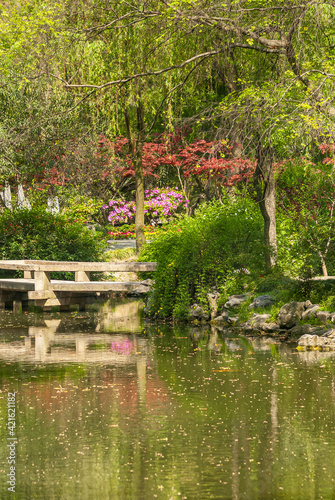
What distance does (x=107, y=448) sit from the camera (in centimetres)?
602

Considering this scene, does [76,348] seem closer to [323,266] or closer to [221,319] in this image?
[221,319]

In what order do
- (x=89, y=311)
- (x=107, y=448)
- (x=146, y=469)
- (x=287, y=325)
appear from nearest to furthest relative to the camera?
(x=146, y=469)
(x=107, y=448)
(x=287, y=325)
(x=89, y=311)

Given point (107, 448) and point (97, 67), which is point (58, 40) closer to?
point (97, 67)

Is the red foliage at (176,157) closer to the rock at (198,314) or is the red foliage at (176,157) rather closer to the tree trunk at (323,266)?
the tree trunk at (323,266)

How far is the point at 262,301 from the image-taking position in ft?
43.8

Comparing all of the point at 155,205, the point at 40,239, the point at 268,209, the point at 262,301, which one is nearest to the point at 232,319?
the point at 262,301

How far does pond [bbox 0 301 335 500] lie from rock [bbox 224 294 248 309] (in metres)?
1.90

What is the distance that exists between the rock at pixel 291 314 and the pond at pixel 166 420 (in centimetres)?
87

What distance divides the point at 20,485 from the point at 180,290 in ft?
30.8

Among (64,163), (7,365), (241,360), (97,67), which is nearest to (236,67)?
(97,67)

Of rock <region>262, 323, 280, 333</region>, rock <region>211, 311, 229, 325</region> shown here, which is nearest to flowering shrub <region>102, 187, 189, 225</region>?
rock <region>211, 311, 229, 325</region>

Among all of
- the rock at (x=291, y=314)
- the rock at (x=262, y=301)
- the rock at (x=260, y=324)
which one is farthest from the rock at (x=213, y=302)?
the rock at (x=291, y=314)

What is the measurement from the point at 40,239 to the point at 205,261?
7073mm

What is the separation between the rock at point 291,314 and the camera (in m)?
12.5
